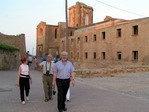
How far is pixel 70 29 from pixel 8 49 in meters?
34.4

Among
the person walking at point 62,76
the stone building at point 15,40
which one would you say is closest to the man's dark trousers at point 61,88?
the person walking at point 62,76

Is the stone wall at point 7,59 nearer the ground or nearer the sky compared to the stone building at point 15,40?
nearer the ground

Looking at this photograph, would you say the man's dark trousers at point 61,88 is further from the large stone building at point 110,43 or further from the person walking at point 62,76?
the large stone building at point 110,43

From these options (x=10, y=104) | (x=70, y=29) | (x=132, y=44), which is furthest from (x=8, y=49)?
(x=70, y=29)

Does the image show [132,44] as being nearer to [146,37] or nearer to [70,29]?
[146,37]

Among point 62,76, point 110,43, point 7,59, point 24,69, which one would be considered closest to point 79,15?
point 110,43

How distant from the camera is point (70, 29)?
6381cm

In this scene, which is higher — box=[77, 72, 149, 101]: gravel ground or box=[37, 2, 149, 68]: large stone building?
box=[37, 2, 149, 68]: large stone building

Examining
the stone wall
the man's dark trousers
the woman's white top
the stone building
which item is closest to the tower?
the stone building

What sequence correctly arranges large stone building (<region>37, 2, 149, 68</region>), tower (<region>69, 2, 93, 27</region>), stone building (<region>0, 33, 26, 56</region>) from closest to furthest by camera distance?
large stone building (<region>37, 2, 149, 68</region>) → stone building (<region>0, 33, 26, 56</region>) → tower (<region>69, 2, 93, 27</region>)

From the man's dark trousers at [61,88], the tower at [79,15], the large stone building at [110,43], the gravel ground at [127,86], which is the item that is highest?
the tower at [79,15]

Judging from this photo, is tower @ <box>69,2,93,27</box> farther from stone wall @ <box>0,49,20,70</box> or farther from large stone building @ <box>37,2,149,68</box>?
stone wall @ <box>0,49,20,70</box>

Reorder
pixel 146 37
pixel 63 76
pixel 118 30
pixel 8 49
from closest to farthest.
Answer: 1. pixel 63 76
2. pixel 8 49
3. pixel 146 37
4. pixel 118 30

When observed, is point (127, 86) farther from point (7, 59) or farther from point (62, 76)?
point (7, 59)
